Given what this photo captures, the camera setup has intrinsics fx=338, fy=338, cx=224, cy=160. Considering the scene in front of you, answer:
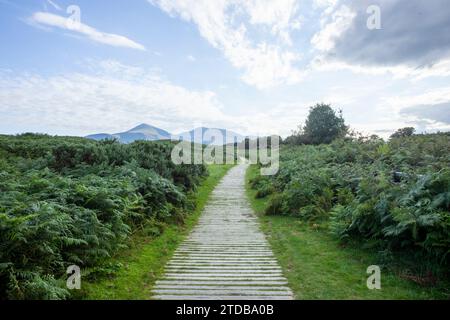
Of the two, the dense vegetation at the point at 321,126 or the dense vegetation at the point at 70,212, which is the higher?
the dense vegetation at the point at 321,126

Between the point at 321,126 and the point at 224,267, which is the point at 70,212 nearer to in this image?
the point at 224,267

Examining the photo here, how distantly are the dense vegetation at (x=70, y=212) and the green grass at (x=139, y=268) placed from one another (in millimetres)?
356

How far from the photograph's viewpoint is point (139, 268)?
6.76 m

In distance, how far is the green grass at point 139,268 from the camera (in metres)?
5.51

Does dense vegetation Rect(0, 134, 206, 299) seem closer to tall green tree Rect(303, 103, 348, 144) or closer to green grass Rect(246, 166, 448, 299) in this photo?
green grass Rect(246, 166, 448, 299)

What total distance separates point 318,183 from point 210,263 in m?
6.58

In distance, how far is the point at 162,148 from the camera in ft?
50.8

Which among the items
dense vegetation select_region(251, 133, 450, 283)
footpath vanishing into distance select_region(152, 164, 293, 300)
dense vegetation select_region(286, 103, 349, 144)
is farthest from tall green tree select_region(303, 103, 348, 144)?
footpath vanishing into distance select_region(152, 164, 293, 300)

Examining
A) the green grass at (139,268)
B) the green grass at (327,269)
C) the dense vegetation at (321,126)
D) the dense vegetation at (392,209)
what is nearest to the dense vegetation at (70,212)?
the green grass at (139,268)

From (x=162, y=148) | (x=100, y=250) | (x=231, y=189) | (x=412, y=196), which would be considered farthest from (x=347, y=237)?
(x=231, y=189)

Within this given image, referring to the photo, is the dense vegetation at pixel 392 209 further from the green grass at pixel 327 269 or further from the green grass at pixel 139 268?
the green grass at pixel 139 268

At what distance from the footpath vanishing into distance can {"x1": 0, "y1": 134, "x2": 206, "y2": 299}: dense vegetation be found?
4.27 feet

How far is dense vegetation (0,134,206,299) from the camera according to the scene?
4.93m
